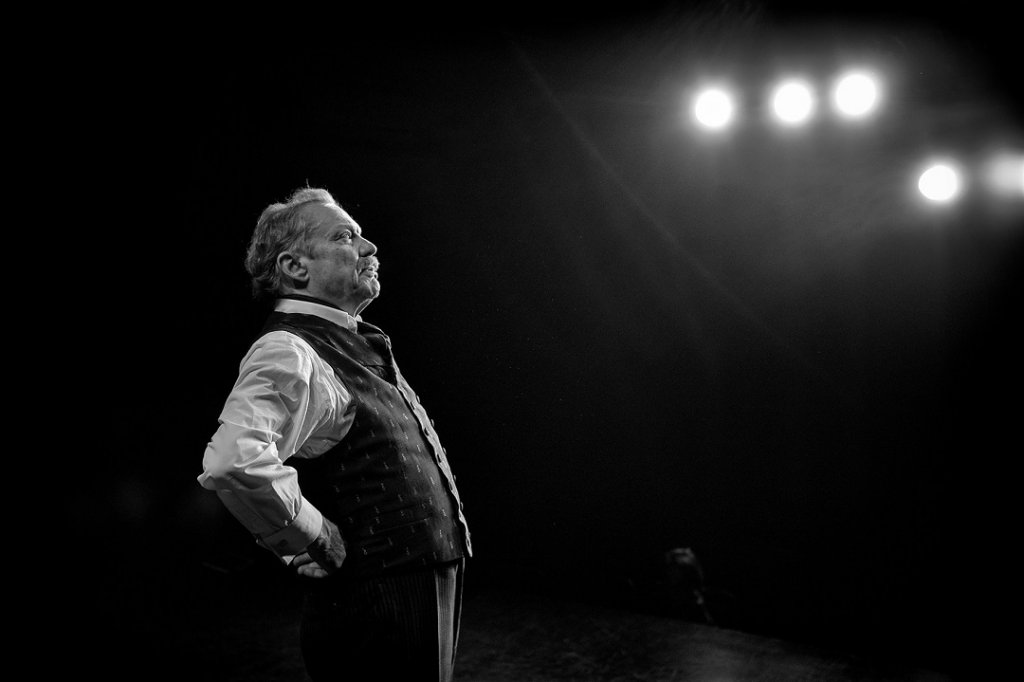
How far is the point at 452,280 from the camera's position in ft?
12.5

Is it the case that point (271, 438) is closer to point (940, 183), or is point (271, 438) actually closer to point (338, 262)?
point (338, 262)

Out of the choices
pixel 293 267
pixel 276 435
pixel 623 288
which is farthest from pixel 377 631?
pixel 623 288

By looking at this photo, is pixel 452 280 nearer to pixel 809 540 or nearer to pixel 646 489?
pixel 646 489

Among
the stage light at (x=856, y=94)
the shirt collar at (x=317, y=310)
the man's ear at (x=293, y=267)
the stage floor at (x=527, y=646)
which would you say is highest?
the stage light at (x=856, y=94)

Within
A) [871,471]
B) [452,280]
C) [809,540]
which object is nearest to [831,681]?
[809,540]

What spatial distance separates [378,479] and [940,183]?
244 cm

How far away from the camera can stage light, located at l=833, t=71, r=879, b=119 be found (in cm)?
257

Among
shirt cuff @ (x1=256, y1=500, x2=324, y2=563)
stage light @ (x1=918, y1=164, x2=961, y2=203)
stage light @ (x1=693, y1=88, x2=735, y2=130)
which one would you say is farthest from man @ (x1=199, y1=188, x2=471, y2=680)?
stage light @ (x1=918, y1=164, x2=961, y2=203)

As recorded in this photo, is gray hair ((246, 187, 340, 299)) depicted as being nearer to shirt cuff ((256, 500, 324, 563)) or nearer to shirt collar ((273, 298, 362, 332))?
shirt collar ((273, 298, 362, 332))

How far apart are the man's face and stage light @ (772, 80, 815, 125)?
2106 millimetres

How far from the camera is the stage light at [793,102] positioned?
2707mm

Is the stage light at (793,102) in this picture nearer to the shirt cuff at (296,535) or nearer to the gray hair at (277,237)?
the gray hair at (277,237)

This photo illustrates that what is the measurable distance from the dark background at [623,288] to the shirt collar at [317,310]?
1770 millimetres

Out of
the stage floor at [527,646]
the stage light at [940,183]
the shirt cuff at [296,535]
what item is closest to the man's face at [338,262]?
the shirt cuff at [296,535]
